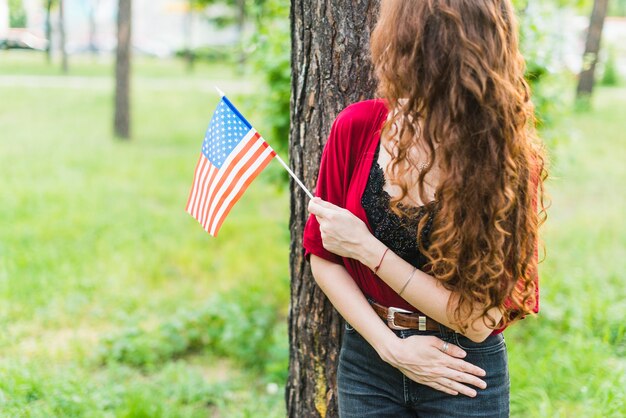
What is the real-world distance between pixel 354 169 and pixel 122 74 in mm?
11069

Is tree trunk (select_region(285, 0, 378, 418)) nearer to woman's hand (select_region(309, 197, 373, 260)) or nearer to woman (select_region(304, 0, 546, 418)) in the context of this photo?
woman (select_region(304, 0, 546, 418))

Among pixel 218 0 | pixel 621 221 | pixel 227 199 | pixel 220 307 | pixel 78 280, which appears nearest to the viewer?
pixel 227 199

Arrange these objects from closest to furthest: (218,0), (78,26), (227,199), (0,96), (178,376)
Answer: (227,199)
(178,376)
(0,96)
(218,0)
(78,26)

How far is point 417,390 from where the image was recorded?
188 centimetres

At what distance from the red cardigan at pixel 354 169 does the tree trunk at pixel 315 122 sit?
470mm

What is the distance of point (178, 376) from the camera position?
3980 mm

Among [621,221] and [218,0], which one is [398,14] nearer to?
[621,221]

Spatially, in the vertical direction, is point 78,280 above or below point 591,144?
below

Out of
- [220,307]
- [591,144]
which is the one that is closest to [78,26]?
[591,144]

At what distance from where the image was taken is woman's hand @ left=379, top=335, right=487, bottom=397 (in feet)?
5.97

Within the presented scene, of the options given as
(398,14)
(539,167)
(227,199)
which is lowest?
(227,199)

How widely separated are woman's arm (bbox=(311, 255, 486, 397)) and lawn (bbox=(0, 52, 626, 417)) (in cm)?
164

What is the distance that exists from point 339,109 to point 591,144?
10004 millimetres

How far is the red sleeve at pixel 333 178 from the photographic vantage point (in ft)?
6.15
